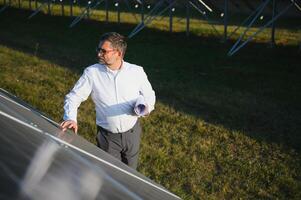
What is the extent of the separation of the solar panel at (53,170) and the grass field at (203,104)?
2.25 m

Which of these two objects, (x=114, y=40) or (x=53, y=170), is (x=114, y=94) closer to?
(x=114, y=40)

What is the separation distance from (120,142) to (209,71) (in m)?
7.35

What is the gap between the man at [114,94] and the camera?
361cm

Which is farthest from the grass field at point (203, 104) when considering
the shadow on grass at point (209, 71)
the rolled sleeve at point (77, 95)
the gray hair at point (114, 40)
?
the gray hair at point (114, 40)

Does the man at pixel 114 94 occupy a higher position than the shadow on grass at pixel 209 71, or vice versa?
the man at pixel 114 94

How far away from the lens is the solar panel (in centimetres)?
168

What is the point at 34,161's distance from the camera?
1.98 m

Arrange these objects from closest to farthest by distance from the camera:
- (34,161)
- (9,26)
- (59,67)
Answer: (34,161) → (59,67) → (9,26)

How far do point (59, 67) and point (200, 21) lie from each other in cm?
1268

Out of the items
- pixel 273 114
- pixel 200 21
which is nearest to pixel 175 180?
pixel 273 114

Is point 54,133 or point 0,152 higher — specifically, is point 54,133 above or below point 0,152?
below

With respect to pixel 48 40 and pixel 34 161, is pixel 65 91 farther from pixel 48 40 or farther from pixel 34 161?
pixel 48 40

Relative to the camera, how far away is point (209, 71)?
11016mm

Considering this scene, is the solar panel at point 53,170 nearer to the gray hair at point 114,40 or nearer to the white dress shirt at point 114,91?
the white dress shirt at point 114,91
